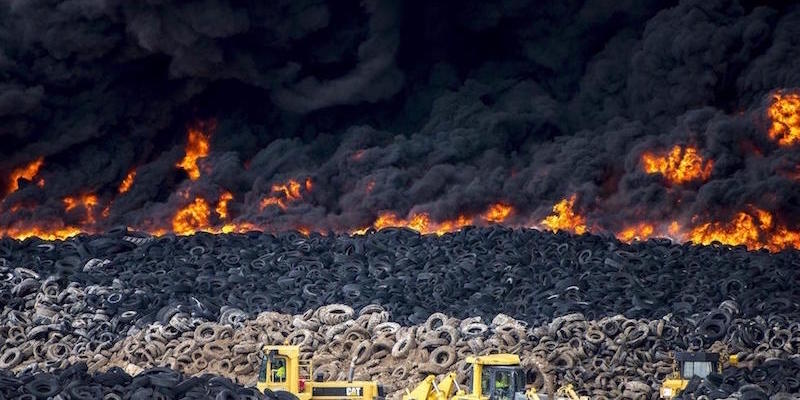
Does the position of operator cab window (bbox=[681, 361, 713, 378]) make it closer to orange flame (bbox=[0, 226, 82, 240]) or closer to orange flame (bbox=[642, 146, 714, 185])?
orange flame (bbox=[642, 146, 714, 185])

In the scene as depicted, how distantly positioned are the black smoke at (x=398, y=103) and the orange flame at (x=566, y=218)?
549 mm

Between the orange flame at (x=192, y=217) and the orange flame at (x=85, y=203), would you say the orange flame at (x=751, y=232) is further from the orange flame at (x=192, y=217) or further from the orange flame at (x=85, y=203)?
the orange flame at (x=85, y=203)

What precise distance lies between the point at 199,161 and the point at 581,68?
18.5 metres

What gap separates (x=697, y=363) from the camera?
33.5m

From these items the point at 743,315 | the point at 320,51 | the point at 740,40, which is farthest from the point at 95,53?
the point at 743,315

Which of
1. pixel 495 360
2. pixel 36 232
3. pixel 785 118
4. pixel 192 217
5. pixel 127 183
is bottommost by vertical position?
pixel 495 360

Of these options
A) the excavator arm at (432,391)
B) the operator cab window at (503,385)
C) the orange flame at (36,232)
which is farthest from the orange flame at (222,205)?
the operator cab window at (503,385)

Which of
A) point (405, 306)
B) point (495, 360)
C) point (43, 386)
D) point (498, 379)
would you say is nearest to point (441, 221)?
point (405, 306)

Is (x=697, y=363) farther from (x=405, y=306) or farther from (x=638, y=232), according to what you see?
(x=638, y=232)

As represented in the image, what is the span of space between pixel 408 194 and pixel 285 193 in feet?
18.2

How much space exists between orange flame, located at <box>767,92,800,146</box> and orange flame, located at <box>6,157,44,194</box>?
30.4m

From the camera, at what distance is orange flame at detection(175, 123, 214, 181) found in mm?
64938

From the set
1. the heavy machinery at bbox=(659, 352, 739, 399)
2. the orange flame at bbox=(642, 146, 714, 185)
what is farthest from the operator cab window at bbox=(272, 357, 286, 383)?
A: the orange flame at bbox=(642, 146, 714, 185)

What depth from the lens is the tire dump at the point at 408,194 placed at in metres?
37.8
